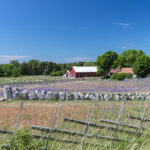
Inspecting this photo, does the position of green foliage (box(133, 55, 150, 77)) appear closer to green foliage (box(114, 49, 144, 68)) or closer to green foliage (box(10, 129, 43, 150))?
green foliage (box(114, 49, 144, 68))

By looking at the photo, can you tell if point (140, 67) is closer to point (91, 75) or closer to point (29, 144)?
point (91, 75)

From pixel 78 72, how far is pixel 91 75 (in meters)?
6.36

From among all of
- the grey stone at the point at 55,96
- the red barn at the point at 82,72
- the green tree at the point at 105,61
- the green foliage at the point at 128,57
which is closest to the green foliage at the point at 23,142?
the grey stone at the point at 55,96

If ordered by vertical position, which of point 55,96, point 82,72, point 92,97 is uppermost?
point 82,72

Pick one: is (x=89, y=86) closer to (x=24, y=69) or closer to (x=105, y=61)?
(x=105, y=61)

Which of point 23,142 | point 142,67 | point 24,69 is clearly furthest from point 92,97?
point 24,69

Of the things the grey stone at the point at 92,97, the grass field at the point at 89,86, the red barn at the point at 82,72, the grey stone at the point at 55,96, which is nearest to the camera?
the grey stone at the point at 55,96

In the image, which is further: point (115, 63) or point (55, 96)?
point (115, 63)

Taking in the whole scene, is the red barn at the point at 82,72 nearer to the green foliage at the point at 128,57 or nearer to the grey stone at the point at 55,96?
the green foliage at the point at 128,57

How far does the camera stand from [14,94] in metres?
14.8

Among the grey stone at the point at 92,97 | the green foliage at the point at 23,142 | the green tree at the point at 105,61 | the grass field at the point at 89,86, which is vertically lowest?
the grass field at the point at 89,86

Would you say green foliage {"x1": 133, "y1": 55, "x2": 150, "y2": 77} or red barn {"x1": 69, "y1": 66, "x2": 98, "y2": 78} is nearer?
green foliage {"x1": 133, "y1": 55, "x2": 150, "y2": 77}

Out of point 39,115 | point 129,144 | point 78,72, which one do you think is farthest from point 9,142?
point 78,72

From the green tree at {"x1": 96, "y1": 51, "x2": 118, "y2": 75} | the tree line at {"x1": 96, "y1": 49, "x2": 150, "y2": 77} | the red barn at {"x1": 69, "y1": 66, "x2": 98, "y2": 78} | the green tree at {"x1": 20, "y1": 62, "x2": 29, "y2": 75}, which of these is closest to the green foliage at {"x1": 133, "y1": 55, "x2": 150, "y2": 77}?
the tree line at {"x1": 96, "y1": 49, "x2": 150, "y2": 77}
